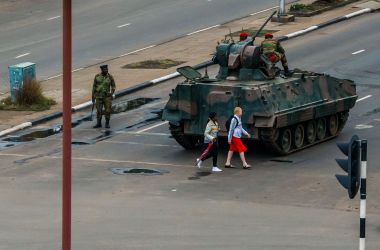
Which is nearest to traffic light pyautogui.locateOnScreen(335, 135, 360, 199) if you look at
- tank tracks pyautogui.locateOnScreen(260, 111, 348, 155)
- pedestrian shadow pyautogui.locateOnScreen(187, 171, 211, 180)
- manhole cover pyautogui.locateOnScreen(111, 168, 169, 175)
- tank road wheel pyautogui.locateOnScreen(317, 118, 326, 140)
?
pedestrian shadow pyautogui.locateOnScreen(187, 171, 211, 180)

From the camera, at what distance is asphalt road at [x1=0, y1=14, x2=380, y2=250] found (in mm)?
19719

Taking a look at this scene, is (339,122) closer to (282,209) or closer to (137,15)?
(282,209)

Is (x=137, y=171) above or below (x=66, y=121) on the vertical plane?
below

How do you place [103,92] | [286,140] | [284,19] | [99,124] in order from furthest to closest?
[284,19] < [99,124] < [103,92] < [286,140]

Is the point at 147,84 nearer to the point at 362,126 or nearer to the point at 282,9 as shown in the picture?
the point at 362,126

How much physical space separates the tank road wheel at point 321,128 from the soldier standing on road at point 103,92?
5.58m

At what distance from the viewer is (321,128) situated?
94.8ft

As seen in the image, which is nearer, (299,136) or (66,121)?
(66,121)

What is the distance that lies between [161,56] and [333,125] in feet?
37.6

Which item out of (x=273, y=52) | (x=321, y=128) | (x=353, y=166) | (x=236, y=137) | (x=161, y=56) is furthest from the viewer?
(x=161, y=56)

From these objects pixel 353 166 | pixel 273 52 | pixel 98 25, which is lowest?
pixel 98 25

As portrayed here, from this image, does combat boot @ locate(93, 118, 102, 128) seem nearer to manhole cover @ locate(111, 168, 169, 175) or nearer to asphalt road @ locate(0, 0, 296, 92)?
manhole cover @ locate(111, 168, 169, 175)

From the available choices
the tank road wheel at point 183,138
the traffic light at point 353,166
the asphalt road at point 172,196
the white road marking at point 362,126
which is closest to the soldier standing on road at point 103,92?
the asphalt road at point 172,196

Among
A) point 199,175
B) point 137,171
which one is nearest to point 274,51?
point 199,175
